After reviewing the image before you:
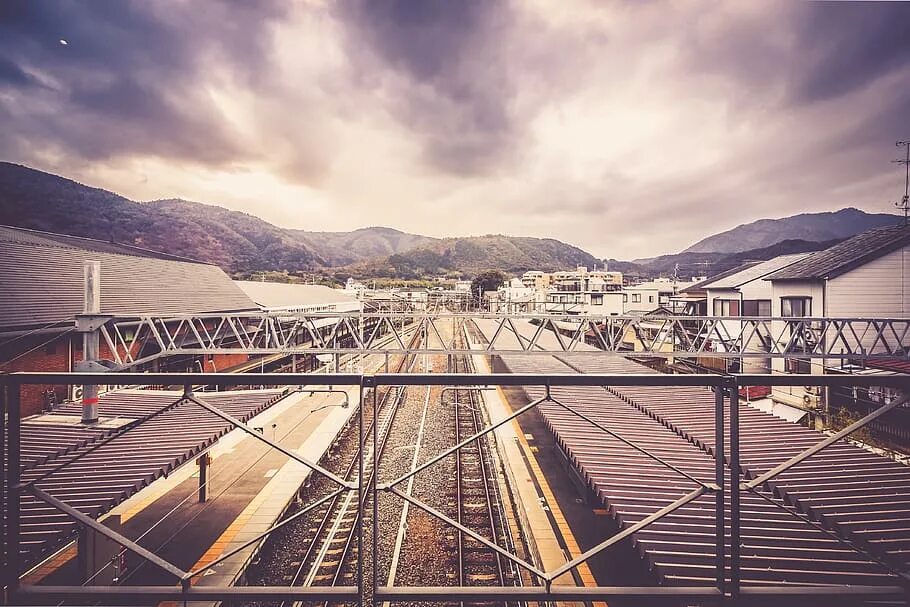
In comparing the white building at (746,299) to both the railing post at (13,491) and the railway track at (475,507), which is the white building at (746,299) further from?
the railing post at (13,491)

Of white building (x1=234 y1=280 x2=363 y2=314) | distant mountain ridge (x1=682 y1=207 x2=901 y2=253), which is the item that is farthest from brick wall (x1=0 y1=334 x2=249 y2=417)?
distant mountain ridge (x1=682 y1=207 x2=901 y2=253)

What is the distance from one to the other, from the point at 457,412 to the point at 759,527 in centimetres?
965

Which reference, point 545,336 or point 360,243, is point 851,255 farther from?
point 360,243

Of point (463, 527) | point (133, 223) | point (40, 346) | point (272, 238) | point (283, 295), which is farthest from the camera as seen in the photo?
point (272, 238)

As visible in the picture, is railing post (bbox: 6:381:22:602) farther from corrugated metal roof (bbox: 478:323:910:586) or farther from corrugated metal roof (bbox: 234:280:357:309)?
corrugated metal roof (bbox: 234:280:357:309)

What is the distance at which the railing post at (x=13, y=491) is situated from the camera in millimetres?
1647

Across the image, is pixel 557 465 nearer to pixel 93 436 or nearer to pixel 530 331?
pixel 93 436

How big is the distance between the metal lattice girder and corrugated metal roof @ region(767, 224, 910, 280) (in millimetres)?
1807

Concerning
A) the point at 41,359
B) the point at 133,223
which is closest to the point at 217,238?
the point at 133,223

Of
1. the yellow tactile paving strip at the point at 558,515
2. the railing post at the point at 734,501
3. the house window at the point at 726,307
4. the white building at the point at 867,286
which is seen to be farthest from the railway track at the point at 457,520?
the house window at the point at 726,307

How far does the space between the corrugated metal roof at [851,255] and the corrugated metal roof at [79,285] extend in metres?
22.8

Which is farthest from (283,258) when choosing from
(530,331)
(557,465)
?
(557,465)

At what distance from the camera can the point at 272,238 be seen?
8731 cm

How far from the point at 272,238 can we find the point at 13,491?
95166mm
